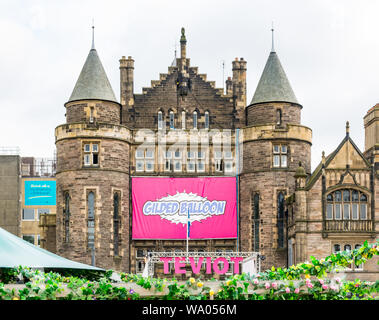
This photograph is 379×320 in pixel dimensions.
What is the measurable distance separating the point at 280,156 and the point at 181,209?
7.63 m

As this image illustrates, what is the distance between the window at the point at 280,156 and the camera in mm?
51688

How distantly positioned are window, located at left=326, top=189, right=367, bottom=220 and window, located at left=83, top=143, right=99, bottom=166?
15.4 m

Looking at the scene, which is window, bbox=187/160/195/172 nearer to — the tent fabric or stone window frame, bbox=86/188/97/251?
stone window frame, bbox=86/188/97/251

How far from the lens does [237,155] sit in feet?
175

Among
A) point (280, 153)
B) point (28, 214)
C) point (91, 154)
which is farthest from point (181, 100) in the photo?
point (28, 214)

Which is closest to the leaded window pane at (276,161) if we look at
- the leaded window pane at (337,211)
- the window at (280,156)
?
the window at (280,156)

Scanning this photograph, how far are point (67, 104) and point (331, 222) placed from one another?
65.4 ft

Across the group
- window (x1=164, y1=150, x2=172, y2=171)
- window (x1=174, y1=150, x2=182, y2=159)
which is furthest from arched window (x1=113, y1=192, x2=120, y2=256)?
window (x1=174, y1=150, x2=182, y2=159)

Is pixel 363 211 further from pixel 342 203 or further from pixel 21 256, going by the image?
pixel 21 256

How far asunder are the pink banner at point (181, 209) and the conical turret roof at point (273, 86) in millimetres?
6563

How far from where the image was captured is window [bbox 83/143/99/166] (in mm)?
51156

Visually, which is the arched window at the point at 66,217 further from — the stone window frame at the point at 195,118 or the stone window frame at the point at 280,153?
the stone window frame at the point at 280,153
